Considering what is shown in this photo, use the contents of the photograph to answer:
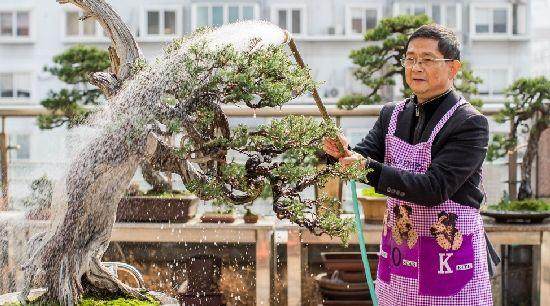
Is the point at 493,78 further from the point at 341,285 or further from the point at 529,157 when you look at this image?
the point at 341,285

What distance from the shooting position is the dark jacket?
163 centimetres

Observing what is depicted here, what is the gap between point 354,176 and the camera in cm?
167

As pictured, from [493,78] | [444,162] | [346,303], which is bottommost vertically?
[346,303]

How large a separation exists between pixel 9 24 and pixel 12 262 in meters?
15.2

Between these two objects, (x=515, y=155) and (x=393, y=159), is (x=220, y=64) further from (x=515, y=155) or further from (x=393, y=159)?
(x=515, y=155)

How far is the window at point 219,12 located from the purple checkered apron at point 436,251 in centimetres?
1472

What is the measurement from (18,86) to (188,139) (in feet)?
51.5

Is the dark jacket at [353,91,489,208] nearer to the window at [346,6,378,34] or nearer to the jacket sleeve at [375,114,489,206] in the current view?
the jacket sleeve at [375,114,489,206]

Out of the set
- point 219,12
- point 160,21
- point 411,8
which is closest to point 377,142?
point 219,12

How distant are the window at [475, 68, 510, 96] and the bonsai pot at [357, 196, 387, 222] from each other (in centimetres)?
1403

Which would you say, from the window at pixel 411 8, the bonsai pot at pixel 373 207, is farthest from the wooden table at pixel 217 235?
the window at pixel 411 8

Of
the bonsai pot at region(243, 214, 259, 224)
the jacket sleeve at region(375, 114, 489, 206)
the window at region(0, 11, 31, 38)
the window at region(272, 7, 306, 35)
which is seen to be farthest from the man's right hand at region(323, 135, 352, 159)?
the window at region(0, 11, 31, 38)

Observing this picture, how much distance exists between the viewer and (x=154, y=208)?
3068 mm

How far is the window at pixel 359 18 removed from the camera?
53.7ft
